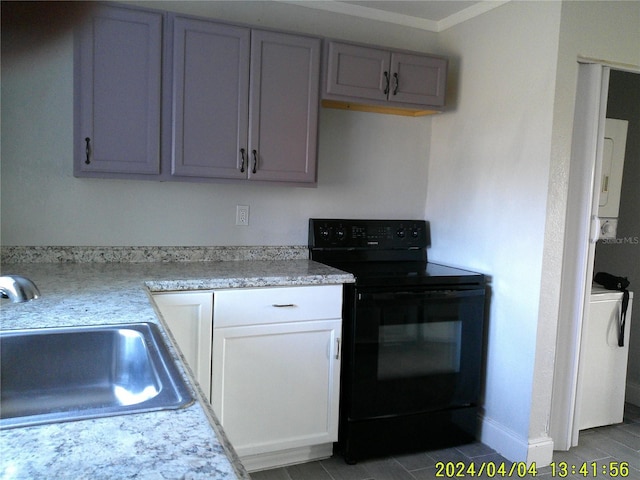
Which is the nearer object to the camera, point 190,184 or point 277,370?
point 277,370

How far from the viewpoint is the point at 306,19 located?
2.84 meters

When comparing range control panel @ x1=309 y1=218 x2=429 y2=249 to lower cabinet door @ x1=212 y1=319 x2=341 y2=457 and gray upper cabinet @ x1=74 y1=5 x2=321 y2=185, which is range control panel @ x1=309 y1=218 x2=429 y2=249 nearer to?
gray upper cabinet @ x1=74 y1=5 x2=321 y2=185

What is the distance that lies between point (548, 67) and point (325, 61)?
1018 mm

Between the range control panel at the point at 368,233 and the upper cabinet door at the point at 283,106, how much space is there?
0.41 meters

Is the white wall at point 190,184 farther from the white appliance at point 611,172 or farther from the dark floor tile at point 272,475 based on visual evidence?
the dark floor tile at point 272,475

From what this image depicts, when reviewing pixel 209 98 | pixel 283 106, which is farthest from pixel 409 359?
pixel 209 98

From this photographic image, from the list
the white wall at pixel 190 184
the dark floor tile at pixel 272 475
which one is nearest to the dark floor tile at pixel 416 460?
the dark floor tile at pixel 272 475

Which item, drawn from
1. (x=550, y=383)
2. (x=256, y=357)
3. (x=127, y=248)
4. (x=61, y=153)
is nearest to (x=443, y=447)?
(x=550, y=383)

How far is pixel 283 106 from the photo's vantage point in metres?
2.52

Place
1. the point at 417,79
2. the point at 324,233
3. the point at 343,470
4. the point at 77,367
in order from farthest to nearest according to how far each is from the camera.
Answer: the point at 324,233 → the point at 417,79 → the point at 343,470 → the point at 77,367

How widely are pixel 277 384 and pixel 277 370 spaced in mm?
63

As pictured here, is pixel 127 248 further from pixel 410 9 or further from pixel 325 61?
pixel 410 9

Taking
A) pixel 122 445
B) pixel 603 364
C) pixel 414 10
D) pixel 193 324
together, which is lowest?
pixel 603 364

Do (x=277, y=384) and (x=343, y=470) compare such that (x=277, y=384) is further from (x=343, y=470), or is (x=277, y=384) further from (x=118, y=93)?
(x=118, y=93)
